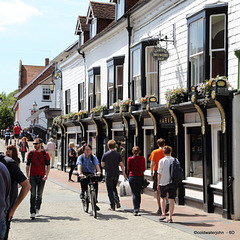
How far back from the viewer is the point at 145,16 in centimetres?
1720

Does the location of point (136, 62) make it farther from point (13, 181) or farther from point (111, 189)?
point (13, 181)

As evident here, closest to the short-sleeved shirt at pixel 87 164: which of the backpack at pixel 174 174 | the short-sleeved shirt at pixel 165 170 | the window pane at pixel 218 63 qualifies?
the short-sleeved shirt at pixel 165 170

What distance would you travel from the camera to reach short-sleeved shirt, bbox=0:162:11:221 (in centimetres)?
456

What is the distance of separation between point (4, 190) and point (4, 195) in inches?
1.9

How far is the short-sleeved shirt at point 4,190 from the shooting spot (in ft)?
15.0

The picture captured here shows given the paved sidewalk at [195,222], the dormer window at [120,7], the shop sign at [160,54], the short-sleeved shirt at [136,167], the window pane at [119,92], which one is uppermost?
the dormer window at [120,7]

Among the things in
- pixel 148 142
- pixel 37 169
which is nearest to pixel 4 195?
pixel 37 169

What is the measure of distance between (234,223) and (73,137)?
715 inches

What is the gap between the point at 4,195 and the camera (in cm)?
459

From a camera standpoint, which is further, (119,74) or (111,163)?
(119,74)

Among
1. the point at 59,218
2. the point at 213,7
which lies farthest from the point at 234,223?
the point at 213,7

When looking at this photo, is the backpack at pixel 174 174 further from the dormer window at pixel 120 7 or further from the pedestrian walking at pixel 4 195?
the dormer window at pixel 120 7

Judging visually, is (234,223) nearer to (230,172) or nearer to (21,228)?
(230,172)

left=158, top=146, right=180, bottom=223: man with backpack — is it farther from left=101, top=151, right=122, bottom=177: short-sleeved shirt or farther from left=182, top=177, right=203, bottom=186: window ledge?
left=182, top=177, right=203, bottom=186: window ledge
